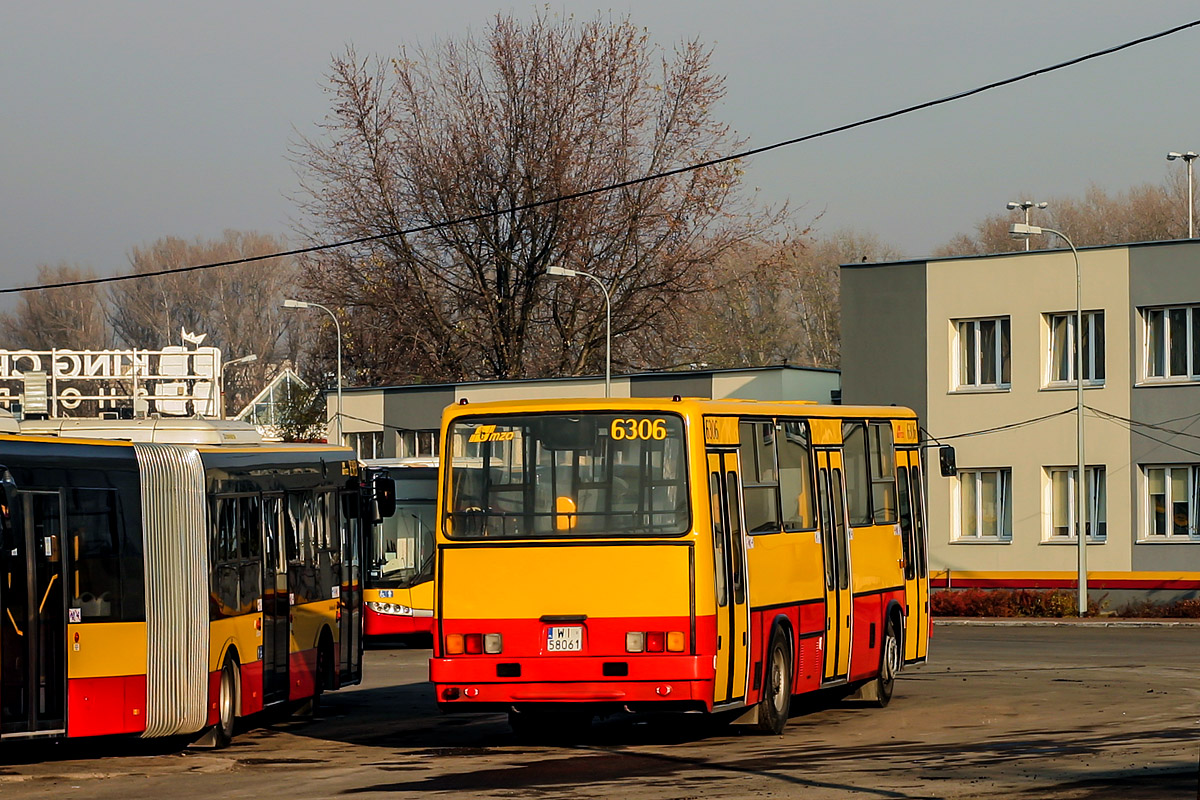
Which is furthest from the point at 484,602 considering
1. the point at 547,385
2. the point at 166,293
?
the point at 166,293

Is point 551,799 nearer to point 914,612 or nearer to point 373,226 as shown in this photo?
point 914,612

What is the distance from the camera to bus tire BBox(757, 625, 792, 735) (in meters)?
16.0

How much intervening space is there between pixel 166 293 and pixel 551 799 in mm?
98230

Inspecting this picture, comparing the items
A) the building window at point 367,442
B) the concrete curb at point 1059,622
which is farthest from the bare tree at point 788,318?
the concrete curb at point 1059,622

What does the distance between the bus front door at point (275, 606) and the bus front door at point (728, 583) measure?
174 inches

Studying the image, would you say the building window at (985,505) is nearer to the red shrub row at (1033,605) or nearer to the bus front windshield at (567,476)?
the red shrub row at (1033,605)

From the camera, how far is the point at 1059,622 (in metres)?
38.7

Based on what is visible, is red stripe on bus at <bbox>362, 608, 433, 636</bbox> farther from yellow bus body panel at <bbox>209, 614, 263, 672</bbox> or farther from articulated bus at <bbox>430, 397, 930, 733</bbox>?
articulated bus at <bbox>430, 397, 930, 733</bbox>

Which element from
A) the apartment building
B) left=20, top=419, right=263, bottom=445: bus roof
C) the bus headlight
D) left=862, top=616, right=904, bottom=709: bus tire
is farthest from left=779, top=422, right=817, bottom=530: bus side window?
the apartment building

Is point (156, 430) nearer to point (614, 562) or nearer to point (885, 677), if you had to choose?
point (614, 562)

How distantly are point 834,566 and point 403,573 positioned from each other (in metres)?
13.4

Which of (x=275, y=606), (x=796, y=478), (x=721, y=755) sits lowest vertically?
(x=721, y=755)

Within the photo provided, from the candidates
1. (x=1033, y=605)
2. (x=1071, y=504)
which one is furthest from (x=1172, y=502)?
(x=1033, y=605)

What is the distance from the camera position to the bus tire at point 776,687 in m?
16.0
